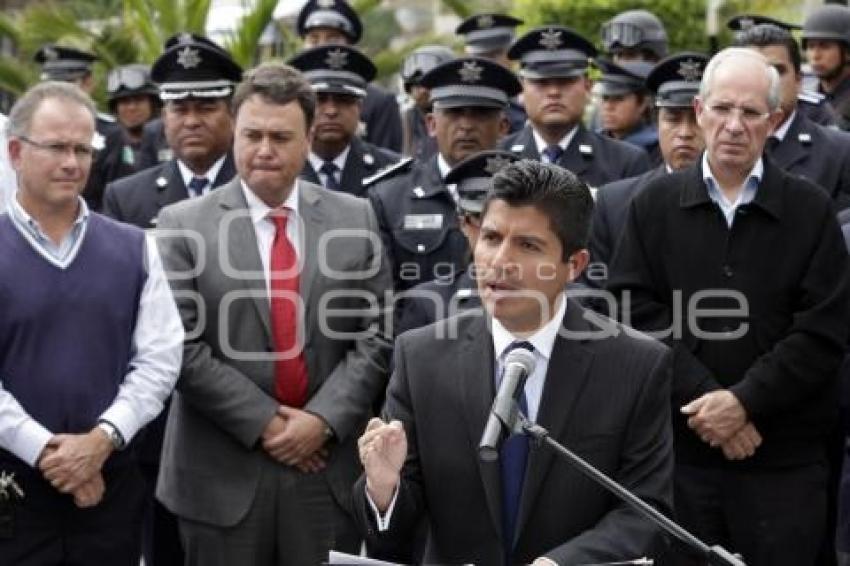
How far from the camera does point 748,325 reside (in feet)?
23.8

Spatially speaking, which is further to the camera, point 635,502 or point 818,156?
point 818,156

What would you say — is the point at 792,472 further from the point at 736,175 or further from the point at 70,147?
the point at 70,147

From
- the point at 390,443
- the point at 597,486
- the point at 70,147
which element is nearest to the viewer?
the point at 390,443

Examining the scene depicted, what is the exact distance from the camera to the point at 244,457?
7.45 meters

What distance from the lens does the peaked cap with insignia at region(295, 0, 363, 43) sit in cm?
1295

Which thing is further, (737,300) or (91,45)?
(91,45)

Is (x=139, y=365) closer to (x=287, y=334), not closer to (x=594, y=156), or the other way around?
(x=287, y=334)

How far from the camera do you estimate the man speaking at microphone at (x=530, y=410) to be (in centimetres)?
536

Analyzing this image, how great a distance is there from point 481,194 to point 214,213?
1079 millimetres

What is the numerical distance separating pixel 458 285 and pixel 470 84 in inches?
69.0

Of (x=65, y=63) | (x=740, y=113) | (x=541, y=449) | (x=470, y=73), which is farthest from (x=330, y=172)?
(x=65, y=63)

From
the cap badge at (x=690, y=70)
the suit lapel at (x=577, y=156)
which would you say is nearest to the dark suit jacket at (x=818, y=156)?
the cap badge at (x=690, y=70)

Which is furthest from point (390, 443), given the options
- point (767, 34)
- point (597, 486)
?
point (767, 34)

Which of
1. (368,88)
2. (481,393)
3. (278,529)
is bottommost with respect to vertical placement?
(278,529)
